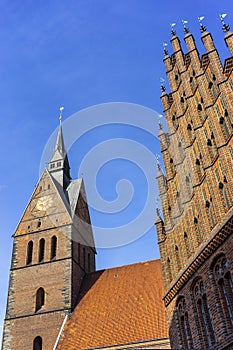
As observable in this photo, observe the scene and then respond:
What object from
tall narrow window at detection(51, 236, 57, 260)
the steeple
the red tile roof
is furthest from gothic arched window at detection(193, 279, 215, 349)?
the steeple

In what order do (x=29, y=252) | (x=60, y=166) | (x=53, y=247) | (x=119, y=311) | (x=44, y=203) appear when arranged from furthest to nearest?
(x=60, y=166) → (x=44, y=203) → (x=29, y=252) → (x=53, y=247) → (x=119, y=311)

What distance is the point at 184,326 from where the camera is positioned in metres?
13.0

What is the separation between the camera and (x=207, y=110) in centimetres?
1332

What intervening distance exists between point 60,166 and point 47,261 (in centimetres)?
1096

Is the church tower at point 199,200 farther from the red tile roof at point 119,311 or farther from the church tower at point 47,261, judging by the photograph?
the church tower at point 47,261

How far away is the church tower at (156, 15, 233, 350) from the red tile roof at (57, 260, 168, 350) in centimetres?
736

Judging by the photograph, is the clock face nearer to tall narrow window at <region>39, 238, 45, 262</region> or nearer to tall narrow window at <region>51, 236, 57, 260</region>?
tall narrow window at <region>39, 238, 45, 262</region>

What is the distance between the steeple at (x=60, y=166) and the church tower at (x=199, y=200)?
59.8 feet

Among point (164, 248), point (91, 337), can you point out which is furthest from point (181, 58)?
point (91, 337)

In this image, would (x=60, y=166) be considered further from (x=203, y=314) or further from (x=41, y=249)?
(x=203, y=314)

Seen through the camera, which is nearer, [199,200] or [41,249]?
[199,200]

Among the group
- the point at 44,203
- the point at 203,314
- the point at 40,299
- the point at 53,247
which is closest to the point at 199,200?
the point at 203,314

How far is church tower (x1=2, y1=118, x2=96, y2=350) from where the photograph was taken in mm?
23703

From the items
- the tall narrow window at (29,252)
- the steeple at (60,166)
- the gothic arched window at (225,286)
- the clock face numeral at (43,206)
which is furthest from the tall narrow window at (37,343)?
the gothic arched window at (225,286)
